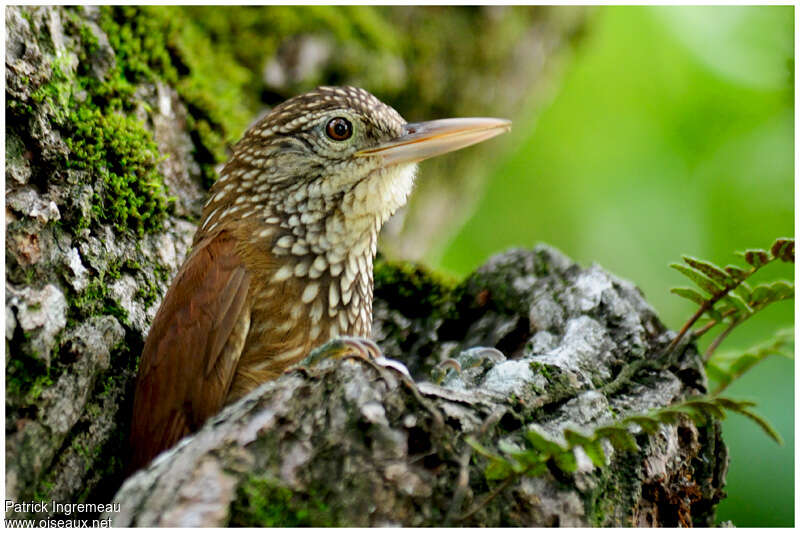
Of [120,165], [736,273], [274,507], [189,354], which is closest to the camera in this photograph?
[274,507]

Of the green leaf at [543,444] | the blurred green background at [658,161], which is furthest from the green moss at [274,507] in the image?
the blurred green background at [658,161]

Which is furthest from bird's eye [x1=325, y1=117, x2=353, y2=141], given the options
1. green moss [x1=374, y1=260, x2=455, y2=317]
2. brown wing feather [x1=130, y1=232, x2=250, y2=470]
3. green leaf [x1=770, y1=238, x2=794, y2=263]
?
green leaf [x1=770, y1=238, x2=794, y2=263]

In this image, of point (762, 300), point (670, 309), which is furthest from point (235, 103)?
point (670, 309)

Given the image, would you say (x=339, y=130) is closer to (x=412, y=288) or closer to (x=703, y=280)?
(x=412, y=288)

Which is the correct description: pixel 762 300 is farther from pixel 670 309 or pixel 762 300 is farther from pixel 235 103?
pixel 670 309

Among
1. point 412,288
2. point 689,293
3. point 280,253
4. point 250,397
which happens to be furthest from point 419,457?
point 412,288

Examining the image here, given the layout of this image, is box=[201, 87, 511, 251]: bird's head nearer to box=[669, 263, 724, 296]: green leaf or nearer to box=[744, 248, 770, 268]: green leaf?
box=[669, 263, 724, 296]: green leaf

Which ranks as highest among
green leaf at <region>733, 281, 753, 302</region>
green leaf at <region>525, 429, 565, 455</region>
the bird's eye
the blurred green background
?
the blurred green background
